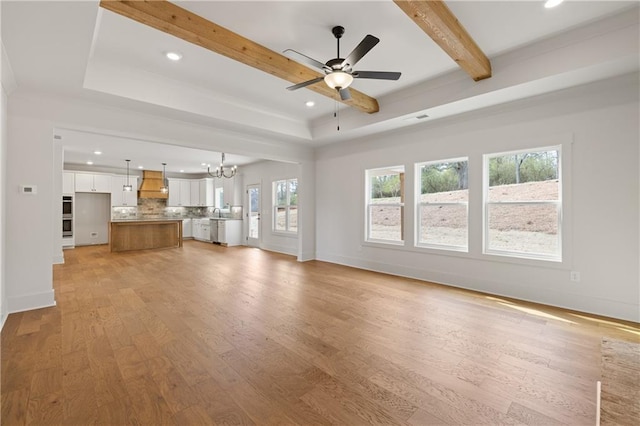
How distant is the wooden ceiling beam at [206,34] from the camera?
231 centimetres

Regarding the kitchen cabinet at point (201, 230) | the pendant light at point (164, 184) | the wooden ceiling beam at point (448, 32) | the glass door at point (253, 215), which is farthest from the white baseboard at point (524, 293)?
Answer: the pendant light at point (164, 184)

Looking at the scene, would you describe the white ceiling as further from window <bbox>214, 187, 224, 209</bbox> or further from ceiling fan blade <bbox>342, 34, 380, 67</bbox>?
window <bbox>214, 187, 224, 209</bbox>

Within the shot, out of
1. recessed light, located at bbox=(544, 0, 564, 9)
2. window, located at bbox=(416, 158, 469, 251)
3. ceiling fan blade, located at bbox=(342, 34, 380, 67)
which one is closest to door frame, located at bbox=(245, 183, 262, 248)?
window, located at bbox=(416, 158, 469, 251)

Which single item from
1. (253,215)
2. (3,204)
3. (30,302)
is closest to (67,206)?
(253,215)

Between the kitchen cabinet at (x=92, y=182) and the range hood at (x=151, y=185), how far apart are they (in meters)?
1.01

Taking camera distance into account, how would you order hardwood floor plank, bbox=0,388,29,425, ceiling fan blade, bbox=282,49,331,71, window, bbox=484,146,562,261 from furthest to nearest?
window, bbox=484,146,562,261 → ceiling fan blade, bbox=282,49,331,71 → hardwood floor plank, bbox=0,388,29,425

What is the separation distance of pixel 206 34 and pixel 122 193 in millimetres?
9301

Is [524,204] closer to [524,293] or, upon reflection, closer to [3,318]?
[524,293]

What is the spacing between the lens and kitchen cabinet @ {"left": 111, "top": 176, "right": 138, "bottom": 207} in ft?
31.9

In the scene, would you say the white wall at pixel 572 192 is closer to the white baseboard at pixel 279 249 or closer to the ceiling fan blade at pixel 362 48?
the ceiling fan blade at pixel 362 48

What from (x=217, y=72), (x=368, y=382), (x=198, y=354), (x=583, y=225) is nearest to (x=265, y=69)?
(x=217, y=72)

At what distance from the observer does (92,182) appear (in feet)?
30.2

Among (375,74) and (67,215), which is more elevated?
(375,74)

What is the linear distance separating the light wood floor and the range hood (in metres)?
6.69
